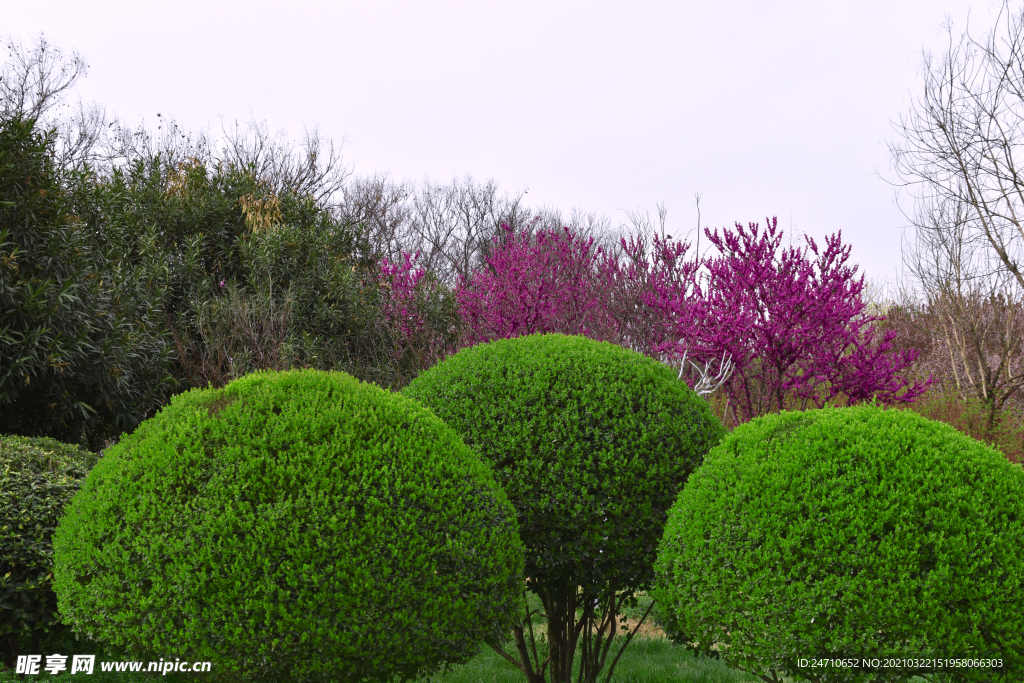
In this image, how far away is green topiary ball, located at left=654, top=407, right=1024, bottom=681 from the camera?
9.32ft

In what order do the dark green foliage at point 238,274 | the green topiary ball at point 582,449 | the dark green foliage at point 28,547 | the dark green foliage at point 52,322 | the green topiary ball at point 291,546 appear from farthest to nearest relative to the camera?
the dark green foliage at point 238,274
the dark green foliage at point 52,322
the dark green foliage at point 28,547
the green topiary ball at point 582,449
the green topiary ball at point 291,546

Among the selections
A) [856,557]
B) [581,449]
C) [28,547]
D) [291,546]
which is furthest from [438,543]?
[28,547]

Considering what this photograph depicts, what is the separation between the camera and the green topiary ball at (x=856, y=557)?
2.84 metres

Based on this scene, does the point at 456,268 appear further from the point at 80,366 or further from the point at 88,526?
the point at 88,526

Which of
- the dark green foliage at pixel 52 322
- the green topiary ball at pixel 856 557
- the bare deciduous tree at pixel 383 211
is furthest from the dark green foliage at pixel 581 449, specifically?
the bare deciduous tree at pixel 383 211

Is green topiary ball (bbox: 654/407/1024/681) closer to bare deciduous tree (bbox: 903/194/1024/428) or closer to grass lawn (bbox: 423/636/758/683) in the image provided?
grass lawn (bbox: 423/636/758/683)

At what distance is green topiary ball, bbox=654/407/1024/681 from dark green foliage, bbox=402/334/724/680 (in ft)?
1.50

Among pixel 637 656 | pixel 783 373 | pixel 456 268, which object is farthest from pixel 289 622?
pixel 456 268

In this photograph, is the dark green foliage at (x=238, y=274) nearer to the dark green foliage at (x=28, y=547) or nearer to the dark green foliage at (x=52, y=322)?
the dark green foliage at (x=52, y=322)

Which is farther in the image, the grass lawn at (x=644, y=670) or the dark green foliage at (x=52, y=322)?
the dark green foliage at (x=52, y=322)

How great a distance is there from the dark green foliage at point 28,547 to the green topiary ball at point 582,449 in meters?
2.80

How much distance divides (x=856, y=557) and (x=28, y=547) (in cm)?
506

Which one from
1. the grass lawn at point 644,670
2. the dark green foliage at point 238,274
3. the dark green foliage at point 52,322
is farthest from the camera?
the dark green foliage at point 238,274

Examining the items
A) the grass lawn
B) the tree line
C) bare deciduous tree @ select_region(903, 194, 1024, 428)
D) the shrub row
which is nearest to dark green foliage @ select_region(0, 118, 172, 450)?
the tree line
